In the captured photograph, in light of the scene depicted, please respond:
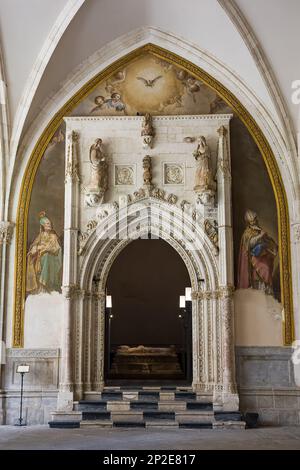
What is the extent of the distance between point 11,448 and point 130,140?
6708mm

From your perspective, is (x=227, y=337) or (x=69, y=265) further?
(x=69, y=265)

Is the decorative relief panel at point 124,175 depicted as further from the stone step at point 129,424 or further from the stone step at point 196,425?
the stone step at point 196,425

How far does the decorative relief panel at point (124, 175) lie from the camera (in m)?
13.8

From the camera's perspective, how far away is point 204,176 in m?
13.4

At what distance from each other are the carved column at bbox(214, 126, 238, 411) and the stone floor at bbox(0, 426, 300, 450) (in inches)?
39.2

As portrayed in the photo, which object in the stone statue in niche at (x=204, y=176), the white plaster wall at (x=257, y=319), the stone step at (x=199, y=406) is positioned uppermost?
the stone statue in niche at (x=204, y=176)

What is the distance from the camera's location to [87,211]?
537 inches

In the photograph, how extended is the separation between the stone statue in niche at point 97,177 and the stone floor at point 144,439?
439cm

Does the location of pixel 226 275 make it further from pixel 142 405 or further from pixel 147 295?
pixel 147 295

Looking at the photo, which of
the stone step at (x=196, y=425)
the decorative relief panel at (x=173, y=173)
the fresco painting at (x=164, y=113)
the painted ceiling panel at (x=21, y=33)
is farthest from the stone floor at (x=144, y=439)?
the painted ceiling panel at (x=21, y=33)

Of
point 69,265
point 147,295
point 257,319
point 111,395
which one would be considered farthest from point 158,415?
point 147,295

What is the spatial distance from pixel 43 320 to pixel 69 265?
3.92 ft

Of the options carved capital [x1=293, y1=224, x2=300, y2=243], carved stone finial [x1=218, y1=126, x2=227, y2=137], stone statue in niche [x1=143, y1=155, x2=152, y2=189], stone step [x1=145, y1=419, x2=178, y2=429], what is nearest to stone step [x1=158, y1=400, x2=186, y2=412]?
stone step [x1=145, y1=419, x2=178, y2=429]

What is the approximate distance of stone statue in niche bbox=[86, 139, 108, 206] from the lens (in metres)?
13.4
